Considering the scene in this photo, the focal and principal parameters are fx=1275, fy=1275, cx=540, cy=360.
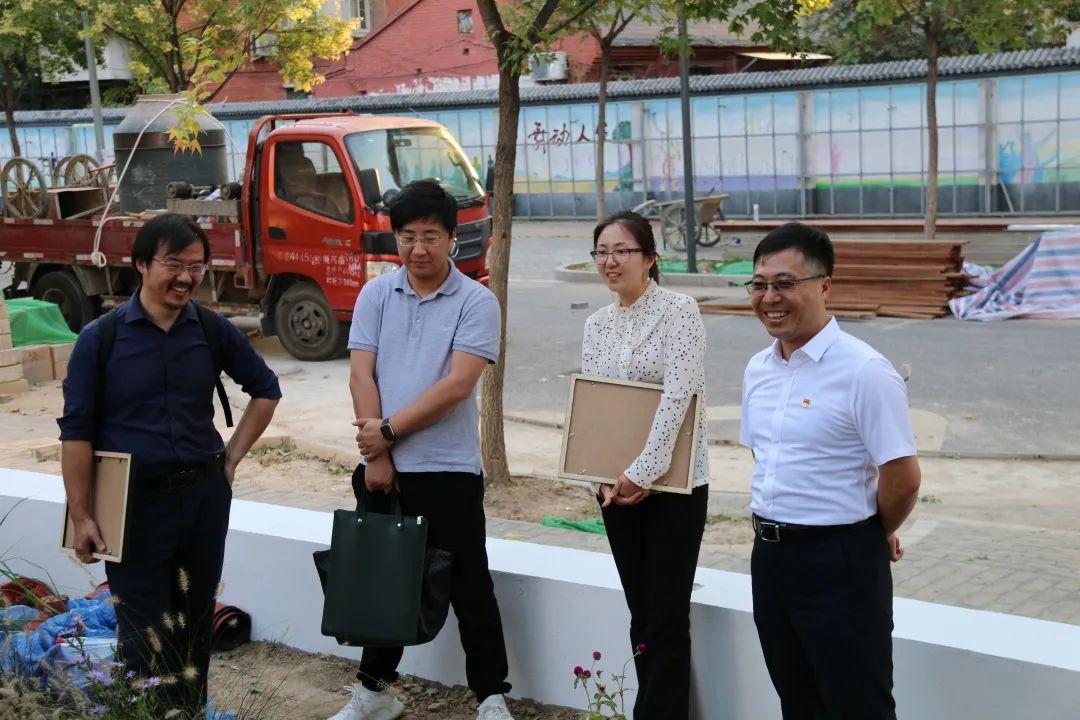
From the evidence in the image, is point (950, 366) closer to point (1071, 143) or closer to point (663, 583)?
Answer: point (663, 583)

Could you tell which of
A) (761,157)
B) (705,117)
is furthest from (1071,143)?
(705,117)

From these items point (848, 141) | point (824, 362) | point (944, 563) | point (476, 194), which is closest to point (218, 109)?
point (848, 141)

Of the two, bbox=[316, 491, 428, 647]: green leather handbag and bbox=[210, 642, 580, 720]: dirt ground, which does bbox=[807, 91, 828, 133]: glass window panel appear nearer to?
bbox=[210, 642, 580, 720]: dirt ground

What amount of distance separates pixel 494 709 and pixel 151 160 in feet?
39.5

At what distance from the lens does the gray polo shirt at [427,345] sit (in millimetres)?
4027

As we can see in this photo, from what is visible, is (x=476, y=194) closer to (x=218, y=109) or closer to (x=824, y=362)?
(x=824, y=362)

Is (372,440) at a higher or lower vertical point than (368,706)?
higher

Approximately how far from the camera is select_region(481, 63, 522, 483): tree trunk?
7.45 metres

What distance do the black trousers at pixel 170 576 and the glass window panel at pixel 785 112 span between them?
2403cm

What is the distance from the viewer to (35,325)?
12844 millimetres

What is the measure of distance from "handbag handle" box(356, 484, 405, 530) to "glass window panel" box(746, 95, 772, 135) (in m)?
24.1

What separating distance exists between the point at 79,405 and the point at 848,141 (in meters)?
24.0

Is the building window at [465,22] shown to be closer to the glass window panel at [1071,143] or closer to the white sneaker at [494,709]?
the glass window panel at [1071,143]

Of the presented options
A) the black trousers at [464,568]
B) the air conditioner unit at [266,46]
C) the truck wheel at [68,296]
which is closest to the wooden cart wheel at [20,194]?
the truck wheel at [68,296]
